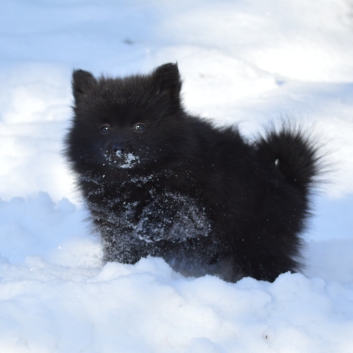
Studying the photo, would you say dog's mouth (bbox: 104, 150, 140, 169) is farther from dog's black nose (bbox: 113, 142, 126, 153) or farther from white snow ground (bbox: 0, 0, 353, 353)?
white snow ground (bbox: 0, 0, 353, 353)

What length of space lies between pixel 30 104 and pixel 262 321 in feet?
19.7

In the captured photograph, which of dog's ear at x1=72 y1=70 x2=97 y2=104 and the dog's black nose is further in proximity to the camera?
dog's ear at x1=72 y1=70 x2=97 y2=104

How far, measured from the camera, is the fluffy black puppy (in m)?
3.89

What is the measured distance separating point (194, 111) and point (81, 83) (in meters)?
3.13

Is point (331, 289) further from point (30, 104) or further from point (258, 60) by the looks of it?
point (258, 60)

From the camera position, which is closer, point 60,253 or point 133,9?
point 60,253

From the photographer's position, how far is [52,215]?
16.8ft

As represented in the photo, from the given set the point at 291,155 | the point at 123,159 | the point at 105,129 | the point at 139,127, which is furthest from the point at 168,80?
the point at 291,155

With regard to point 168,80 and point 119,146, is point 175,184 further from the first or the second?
point 168,80

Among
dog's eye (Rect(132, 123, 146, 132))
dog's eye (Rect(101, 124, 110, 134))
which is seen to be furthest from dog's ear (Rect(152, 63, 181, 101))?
dog's eye (Rect(101, 124, 110, 134))

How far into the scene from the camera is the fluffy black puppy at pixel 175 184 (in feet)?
12.8

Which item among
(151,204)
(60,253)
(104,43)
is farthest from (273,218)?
(104,43)

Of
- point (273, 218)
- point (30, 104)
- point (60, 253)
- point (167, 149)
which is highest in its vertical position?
point (167, 149)

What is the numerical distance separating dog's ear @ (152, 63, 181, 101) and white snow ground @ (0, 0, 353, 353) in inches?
34.6
